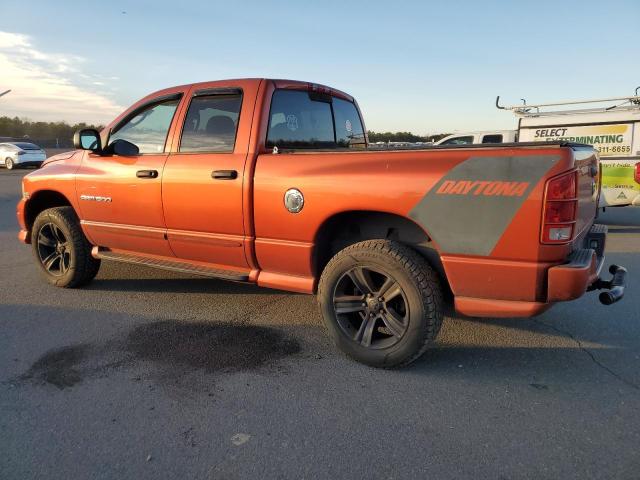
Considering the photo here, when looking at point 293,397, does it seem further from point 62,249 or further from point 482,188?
point 62,249

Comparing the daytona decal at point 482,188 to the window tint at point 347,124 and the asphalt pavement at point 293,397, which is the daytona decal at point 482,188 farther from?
the window tint at point 347,124

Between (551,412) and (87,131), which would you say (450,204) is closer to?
(551,412)

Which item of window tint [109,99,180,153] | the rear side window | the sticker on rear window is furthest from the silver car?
the sticker on rear window

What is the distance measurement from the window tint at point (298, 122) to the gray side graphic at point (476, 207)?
1488 mm

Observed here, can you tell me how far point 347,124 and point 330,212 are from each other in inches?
75.0

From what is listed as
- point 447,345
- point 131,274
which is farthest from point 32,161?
point 447,345

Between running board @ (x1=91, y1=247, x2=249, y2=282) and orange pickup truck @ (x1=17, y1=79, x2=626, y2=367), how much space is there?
2 centimetres

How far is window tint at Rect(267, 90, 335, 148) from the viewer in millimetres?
3930

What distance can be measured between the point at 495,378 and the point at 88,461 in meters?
2.41

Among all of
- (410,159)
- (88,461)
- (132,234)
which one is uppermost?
(410,159)

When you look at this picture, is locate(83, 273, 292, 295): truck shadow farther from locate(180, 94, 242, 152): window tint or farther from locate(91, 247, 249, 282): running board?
locate(180, 94, 242, 152): window tint

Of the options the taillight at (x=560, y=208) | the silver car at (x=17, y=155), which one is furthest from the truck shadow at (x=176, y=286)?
the silver car at (x=17, y=155)

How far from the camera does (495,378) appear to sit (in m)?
3.16

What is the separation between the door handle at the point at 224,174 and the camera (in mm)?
3661
